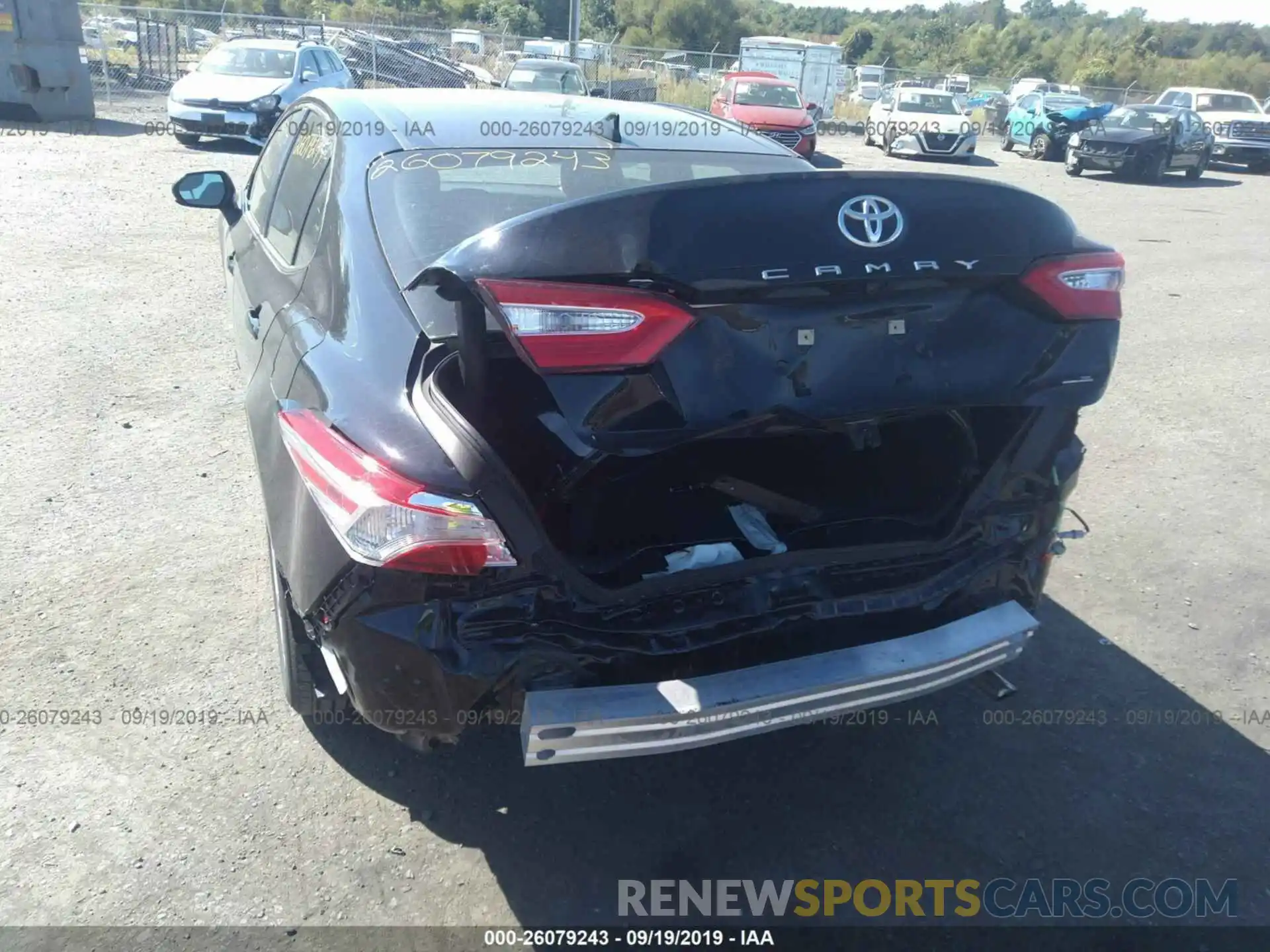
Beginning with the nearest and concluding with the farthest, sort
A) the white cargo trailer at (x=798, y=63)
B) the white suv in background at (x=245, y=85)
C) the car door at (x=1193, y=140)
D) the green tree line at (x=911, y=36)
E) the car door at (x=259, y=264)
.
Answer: the car door at (x=259, y=264) < the white suv in background at (x=245, y=85) < the car door at (x=1193, y=140) < the white cargo trailer at (x=798, y=63) < the green tree line at (x=911, y=36)

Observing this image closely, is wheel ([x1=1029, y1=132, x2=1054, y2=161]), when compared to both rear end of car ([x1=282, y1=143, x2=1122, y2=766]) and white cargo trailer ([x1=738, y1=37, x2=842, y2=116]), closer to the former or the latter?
white cargo trailer ([x1=738, y1=37, x2=842, y2=116])

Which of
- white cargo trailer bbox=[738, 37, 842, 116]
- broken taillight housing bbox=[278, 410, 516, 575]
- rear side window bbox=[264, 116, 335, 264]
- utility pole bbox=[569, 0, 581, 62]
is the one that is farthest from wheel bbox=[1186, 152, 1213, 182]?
broken taillight housing bbox=[278, 410, 516, 575]

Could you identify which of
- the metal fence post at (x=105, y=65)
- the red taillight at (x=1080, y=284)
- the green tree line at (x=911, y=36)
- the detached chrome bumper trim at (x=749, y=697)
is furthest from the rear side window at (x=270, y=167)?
the green tree line at (x=911, y=36)

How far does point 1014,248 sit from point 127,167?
13675 mm

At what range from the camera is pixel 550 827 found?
9.12 ft

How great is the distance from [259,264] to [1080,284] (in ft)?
9.15

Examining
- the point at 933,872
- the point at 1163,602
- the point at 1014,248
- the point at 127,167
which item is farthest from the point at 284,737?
the point at 127,167

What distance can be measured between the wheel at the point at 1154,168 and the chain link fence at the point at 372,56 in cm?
1013

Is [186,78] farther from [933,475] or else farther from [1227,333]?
[933,475]

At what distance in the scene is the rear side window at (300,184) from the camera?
3.34 meters

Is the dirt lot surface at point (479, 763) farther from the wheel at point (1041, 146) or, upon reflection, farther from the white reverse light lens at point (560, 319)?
the wheel at point (1041, 146)

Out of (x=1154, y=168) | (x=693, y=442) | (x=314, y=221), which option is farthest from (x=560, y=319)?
(x=1154, y=168)

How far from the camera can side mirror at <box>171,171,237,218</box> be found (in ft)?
14.2

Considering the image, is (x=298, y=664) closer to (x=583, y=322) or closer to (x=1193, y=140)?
(x=583, y=322)
